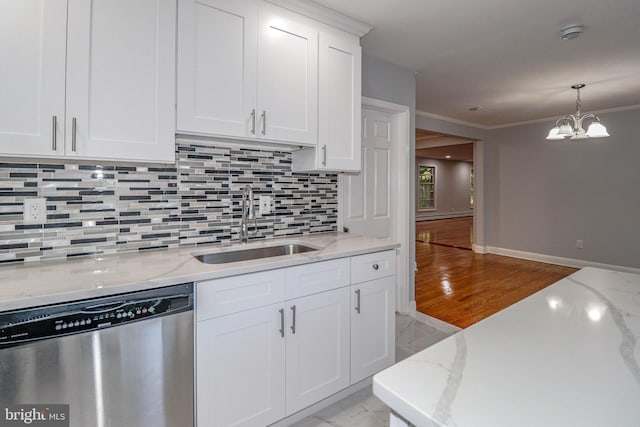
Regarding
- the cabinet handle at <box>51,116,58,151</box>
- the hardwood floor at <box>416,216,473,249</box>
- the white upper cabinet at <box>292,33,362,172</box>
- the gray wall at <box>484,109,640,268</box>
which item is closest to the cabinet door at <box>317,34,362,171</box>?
the white upper cabinet at <box>292,33,362,172</box>

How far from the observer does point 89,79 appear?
145cm

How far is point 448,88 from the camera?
158 inches

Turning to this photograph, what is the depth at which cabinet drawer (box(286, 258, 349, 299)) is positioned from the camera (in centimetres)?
171

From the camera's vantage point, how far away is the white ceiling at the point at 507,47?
225cm

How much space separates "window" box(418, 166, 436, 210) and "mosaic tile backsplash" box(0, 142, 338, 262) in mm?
10061

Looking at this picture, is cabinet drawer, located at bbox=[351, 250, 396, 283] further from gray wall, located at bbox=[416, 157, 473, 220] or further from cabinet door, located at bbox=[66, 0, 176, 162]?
gray wall, located at bbox=[416, 157, 473, 220]

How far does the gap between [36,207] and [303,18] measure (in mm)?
1818

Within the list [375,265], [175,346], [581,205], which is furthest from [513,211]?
[175,346]

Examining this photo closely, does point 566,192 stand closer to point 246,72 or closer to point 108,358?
point 246,72

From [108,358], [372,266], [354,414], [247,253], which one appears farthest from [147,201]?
[354,414]

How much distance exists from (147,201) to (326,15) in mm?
1638

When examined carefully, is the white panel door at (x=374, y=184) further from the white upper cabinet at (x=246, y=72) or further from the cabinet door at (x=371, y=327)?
the white upper cabinet at (x=246, y=72)

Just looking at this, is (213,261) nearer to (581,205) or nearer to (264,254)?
(264,254)

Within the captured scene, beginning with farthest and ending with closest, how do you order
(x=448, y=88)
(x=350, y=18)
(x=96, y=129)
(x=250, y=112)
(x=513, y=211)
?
(x=513, y=211) < (x=448, y=88) < (x=350, y=18) < (x=250, y=112) < (x=96, y=129)
